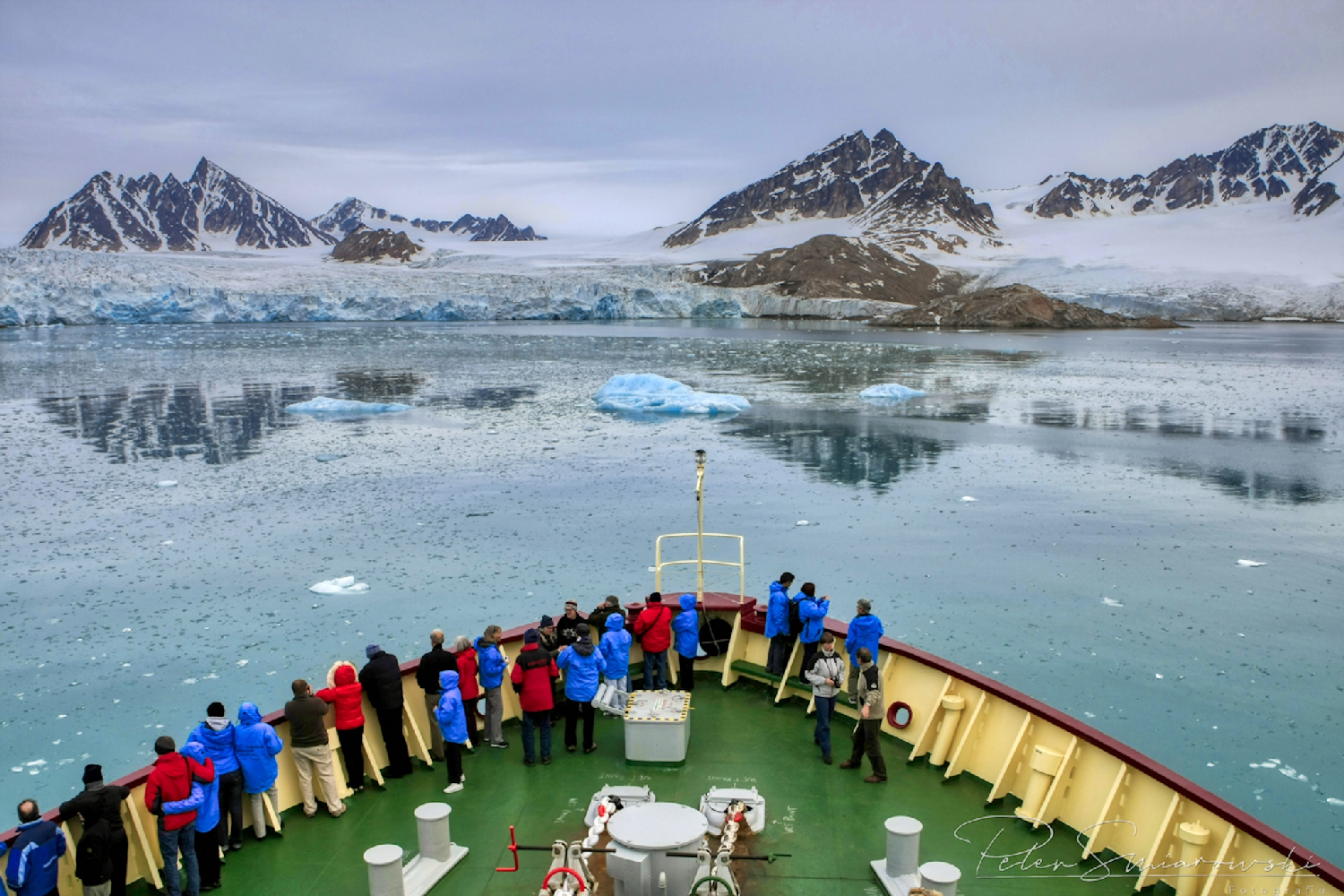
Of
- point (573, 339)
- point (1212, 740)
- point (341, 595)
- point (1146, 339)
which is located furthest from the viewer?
point (1146, 339)

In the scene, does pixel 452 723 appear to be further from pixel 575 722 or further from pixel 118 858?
pixel 118 858

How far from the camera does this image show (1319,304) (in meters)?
146

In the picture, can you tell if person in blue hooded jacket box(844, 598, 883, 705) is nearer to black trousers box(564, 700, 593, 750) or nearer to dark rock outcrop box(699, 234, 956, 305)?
black trousers box(564, 700, 593, 750)

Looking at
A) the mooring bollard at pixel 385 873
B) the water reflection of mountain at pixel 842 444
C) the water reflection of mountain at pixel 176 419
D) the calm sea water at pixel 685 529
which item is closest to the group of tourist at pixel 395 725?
the mooring bollard at pixel 385 873

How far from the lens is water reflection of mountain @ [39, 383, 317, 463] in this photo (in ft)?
101

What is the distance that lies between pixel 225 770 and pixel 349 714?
1.03 m

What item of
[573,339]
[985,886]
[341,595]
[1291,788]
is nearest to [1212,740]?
[1291,788]

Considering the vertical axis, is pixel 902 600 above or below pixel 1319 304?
below

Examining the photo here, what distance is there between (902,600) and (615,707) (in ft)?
30.6

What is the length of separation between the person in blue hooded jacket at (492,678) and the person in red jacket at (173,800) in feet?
7.92

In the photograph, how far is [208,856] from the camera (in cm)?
651

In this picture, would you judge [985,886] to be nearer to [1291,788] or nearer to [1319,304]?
[1291,788]

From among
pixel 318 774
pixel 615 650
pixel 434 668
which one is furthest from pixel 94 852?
pixel 615 650

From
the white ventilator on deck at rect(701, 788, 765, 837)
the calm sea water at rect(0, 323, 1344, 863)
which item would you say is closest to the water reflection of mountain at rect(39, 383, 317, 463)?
the calm sea water at rect(0, 323, 1344, 863)
